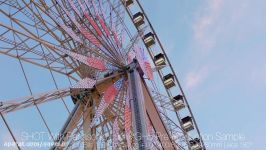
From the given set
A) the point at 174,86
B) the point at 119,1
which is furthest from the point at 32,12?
the point at 174,86

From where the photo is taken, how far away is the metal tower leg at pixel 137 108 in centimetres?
806

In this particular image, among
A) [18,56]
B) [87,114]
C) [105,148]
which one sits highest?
[18,56]

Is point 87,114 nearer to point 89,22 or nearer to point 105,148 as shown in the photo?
point 105,148

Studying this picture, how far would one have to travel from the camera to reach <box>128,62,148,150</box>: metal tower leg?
806cm

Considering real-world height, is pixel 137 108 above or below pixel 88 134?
above

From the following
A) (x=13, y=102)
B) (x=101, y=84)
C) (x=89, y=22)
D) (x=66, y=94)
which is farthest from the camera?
(x=89, y=22)

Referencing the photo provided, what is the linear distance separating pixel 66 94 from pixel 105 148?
1692 millimetres

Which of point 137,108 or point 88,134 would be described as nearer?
point 137,108

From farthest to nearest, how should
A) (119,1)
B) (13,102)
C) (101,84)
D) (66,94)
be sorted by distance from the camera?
(119,1), (101,84), (66,94), (13,102)

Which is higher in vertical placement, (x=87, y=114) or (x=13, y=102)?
(x=13, y=102)

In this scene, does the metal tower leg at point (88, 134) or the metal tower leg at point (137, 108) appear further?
the metal tower leg at point (88, 134)

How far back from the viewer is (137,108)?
9.23 metres

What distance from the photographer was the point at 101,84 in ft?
38.5

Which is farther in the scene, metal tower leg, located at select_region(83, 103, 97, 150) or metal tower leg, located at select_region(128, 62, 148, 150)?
metal tower leg, located at select_region(83, 103, 97, 150)
